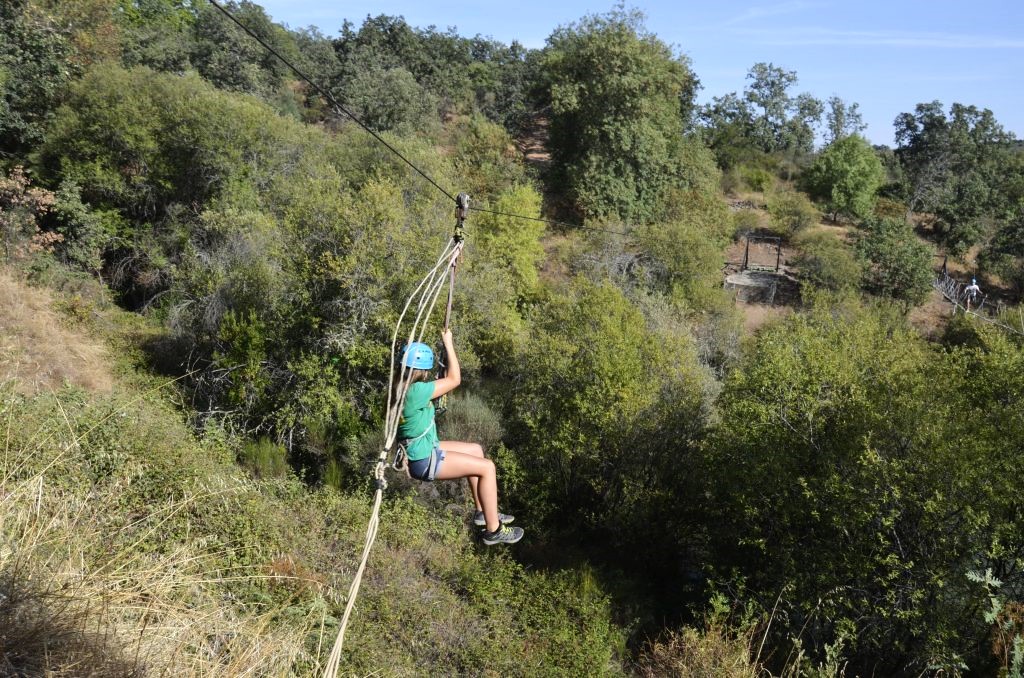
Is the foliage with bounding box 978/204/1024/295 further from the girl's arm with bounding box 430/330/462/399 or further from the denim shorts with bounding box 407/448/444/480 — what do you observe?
the denim shorts with bounding box 407/448/444/480

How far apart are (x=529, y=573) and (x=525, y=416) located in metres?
3.53

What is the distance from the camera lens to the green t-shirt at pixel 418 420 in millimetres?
5223

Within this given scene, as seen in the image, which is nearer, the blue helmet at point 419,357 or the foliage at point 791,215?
the blue helmet at point 419,357

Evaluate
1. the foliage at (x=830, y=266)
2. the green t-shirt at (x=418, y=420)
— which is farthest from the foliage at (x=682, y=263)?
the green t-shirt at (x=418, y=420)

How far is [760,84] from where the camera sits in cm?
5147

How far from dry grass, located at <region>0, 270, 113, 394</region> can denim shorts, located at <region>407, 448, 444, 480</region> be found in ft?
31.5

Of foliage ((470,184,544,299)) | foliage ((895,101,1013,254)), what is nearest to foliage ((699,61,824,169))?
foliage ((895,101,1013,254))

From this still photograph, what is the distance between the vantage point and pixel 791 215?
3703 centimetres

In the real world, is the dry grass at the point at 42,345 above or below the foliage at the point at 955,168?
below

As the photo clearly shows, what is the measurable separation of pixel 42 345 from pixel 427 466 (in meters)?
12.9

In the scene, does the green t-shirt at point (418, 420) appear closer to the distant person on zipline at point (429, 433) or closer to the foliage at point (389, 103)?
the distant person on zipline at point (429, 433)

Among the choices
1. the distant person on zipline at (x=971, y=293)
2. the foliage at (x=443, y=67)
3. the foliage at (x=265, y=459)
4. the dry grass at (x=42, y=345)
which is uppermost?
the foliage at (x=443, y=67)

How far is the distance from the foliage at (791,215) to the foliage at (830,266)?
4.46 m

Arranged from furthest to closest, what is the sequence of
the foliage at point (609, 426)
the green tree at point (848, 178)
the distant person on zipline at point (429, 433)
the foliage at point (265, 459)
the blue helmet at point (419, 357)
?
the green tree at point (848, 178) < the foliage at point (609, 426) < the foliage at point (265, 459) < the distant person on zipline at point (429, 433) < the blue helmet at point (419, 357)
